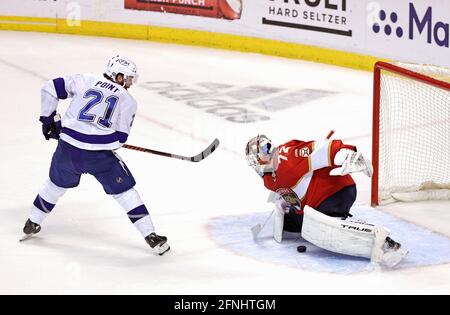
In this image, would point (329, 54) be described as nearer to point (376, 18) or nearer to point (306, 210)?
point (376, 18)

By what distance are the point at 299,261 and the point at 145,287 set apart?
2.58 feet

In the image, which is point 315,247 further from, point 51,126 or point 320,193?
point 51,126

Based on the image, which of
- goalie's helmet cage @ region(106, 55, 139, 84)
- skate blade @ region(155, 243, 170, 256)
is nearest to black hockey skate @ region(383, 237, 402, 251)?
skate blade @ region(155, 243, 170, 256)

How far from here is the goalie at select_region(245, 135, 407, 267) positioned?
215 inches

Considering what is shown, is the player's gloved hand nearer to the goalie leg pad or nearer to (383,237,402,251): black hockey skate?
the goalie leg pad

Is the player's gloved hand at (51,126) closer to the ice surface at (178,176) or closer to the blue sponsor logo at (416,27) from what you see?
the ice surface at (178,176)

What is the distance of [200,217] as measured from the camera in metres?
6.26

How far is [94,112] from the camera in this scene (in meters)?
5.52

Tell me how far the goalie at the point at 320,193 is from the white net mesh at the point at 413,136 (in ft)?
2.96

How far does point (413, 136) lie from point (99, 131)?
2271mm

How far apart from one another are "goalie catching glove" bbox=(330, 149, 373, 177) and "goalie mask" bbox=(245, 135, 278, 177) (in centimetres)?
30

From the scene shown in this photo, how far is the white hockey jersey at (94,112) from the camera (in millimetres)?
5516

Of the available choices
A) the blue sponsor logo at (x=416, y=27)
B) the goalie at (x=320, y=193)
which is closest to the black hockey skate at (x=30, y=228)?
the goalie at (x=320, y=193)

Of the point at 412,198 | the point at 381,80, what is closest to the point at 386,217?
the point at 412,198
